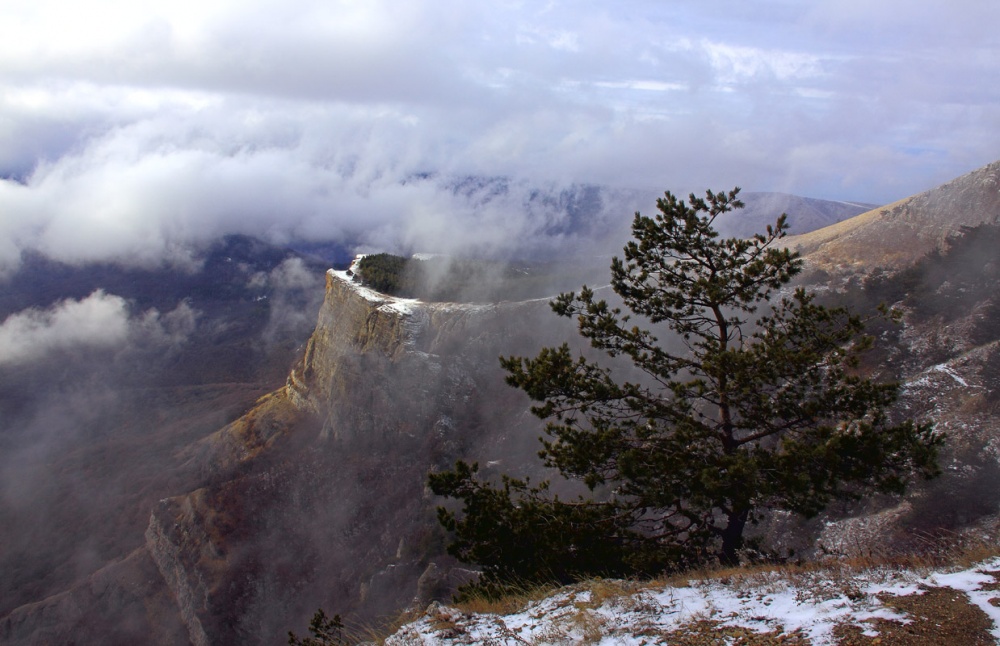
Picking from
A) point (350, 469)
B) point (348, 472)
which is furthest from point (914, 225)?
point (348, 472)

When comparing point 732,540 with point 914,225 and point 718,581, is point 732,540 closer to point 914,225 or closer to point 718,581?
point 718,581

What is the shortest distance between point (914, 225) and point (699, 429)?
33.5 m

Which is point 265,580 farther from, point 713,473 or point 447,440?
point 713,473

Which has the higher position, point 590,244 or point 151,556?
point 590,244

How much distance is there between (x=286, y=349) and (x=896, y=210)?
140m

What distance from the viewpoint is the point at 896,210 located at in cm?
3869

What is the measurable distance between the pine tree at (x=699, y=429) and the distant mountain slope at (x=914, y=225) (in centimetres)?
2824

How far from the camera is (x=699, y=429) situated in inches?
463

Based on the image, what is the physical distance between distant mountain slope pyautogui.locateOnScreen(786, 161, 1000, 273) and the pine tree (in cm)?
2824

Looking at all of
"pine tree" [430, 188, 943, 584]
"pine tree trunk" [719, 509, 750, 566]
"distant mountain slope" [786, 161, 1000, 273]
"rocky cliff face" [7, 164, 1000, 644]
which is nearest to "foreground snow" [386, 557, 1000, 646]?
"pine tree" [430, 188, 943, 584]

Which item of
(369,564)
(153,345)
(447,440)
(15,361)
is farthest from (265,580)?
(15,361)

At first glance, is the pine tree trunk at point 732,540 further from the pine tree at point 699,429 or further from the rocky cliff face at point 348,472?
the rocky cliff face at point 348,472

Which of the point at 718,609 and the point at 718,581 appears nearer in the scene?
the point at 718,609

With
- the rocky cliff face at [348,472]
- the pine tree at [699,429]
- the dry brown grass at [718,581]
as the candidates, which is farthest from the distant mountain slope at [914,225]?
the dry brown grass at [718,581]
